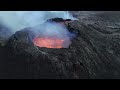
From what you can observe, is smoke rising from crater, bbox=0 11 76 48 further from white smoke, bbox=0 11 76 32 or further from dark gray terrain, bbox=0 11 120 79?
dark gray terrain, bbox=0 11 120 79

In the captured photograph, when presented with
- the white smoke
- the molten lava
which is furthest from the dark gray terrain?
the white smoke

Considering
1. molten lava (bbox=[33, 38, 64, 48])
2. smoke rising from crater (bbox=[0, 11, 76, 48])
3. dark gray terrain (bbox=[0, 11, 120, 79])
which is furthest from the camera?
smoke rising from crater (bbox=[0, 11, 76, 48])

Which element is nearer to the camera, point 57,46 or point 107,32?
point 57,46
